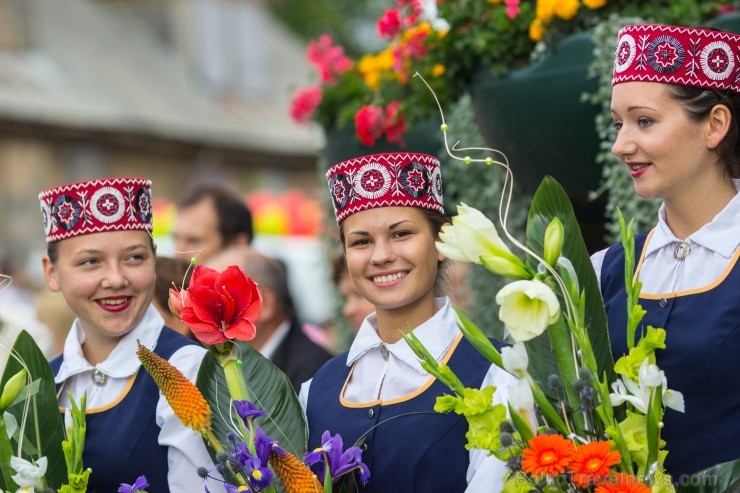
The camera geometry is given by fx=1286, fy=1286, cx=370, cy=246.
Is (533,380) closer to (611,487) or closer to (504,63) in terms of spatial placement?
(611,487)

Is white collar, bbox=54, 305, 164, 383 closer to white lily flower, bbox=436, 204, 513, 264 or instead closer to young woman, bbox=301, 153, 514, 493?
young woman, bbox=301, 153, 514, 493

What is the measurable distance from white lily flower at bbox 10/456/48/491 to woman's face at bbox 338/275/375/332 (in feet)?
6.76

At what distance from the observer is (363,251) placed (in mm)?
2980

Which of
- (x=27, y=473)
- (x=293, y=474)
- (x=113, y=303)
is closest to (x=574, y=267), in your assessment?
(x=293, y=474)

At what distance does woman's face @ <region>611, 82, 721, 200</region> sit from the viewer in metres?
2.66

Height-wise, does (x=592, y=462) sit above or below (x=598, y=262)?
below

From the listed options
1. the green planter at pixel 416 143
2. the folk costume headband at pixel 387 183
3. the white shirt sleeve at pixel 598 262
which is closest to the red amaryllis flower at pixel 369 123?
the green planter at pixel 416 143

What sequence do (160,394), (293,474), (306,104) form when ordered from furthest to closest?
(306,104), (160,394), (293,474)

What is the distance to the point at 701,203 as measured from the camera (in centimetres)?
273

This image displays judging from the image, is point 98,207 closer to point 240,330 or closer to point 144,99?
point 240,330

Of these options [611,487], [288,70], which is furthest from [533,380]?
[288,70]

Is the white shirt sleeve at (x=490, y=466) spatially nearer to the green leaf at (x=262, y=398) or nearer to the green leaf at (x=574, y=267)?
the green leaf at (x=574, y=267)

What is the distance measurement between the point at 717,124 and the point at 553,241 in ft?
1.86

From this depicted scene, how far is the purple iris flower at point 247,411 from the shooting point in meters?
2.60
